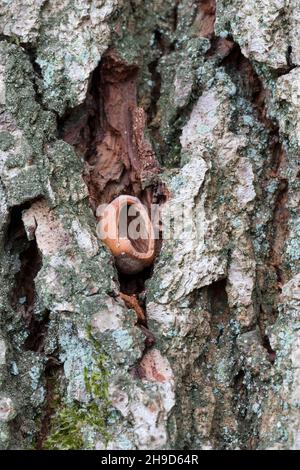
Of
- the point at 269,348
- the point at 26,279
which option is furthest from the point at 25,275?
the point at 269,348

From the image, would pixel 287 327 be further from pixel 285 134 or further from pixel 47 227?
pixel 47 227

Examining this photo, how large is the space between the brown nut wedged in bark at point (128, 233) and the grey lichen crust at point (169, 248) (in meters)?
0.11

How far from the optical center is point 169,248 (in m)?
2.93

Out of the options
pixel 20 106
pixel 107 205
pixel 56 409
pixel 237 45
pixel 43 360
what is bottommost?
pixel 56 409

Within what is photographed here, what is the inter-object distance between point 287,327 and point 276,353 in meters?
0.11

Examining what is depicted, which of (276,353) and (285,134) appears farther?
(285,134)

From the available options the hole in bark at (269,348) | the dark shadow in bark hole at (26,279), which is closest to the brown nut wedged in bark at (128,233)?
the dark shadow in bark hole at (26,279)

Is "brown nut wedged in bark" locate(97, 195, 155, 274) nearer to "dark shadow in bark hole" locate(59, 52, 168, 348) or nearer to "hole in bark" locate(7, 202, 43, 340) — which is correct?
"dark shadow in bark hole" locate(59, 52, 168, 348)

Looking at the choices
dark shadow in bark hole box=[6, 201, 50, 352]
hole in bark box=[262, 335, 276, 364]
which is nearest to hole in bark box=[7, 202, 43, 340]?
dark shadow in bark hole box=[6, 201, 50, 352]

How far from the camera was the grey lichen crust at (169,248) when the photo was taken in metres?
2.73

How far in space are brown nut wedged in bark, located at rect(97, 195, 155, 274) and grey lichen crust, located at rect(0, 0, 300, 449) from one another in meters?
0.11

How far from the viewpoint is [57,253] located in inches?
113

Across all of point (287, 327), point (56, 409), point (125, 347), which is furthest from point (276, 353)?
point (56, 409)

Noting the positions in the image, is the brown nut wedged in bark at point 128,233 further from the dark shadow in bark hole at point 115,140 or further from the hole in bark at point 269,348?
the hole in bark at point 269,348
